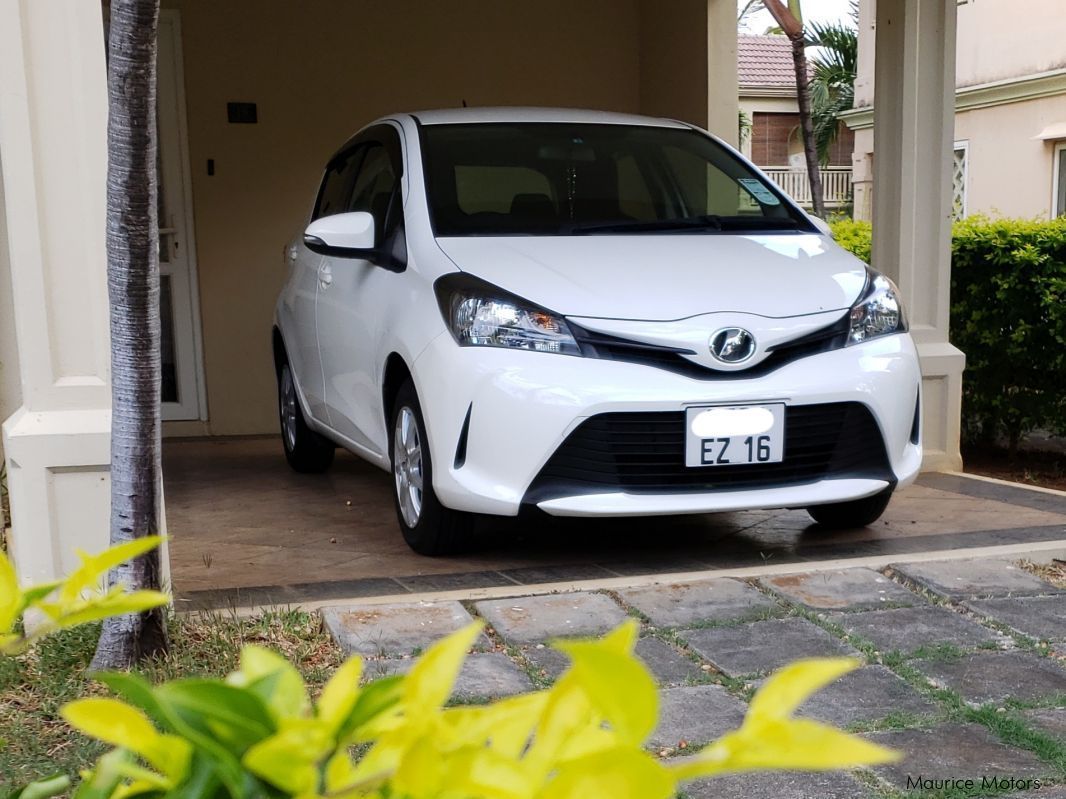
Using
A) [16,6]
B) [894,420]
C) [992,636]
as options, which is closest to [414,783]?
[992,636]

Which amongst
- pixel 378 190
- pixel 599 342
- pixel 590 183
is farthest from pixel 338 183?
pixel 599 342

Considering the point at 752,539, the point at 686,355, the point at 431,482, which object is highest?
the point at 686,355

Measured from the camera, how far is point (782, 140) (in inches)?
1497

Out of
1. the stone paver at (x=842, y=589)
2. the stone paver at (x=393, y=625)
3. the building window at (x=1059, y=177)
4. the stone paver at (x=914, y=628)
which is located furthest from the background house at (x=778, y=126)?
the stone paver at (x=393, y=625)

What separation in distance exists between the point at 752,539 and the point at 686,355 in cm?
107

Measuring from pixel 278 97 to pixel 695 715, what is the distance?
6.13 meters

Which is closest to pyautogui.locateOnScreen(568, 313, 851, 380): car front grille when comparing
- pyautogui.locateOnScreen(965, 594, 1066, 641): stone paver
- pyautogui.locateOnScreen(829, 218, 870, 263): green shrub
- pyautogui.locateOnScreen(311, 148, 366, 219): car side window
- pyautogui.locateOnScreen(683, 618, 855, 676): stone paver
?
pyautogui.locateOnScreen(683, 618, 855, 676): stone paver

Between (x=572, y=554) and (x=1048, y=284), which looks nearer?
(x=572, y=554)

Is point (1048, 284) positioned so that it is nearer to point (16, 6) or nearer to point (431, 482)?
point (431, 482)

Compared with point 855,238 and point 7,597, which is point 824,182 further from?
point 7,597

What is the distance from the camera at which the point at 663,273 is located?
430 centimetres

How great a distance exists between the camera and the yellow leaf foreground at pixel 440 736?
0.53 metres

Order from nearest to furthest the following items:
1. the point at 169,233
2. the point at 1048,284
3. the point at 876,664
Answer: the point at 876,664 → the point at 1048,284 → the point at 169,233

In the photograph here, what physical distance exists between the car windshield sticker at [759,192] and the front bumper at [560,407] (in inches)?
44.6
